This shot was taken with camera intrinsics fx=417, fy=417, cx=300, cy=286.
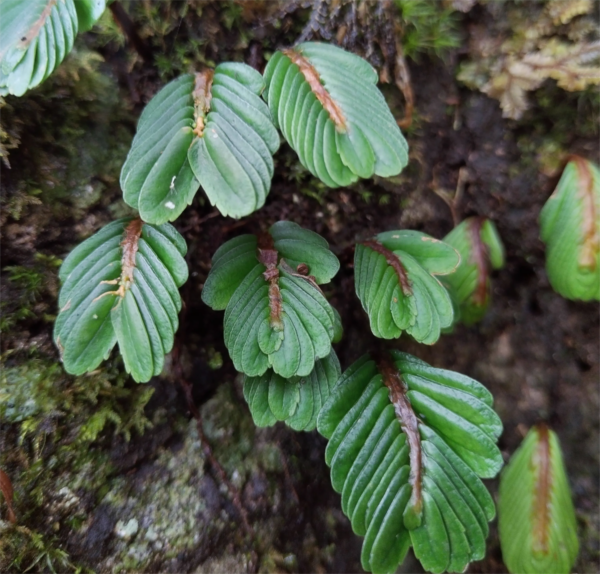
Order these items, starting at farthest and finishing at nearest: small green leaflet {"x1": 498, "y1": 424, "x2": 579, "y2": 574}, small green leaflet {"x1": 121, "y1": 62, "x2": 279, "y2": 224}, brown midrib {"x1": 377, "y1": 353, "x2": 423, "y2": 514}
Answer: small green leaflet {"x1": 498, "y1": 424, "x2": 579, "y2": 574}, brown midrib {"x1": 377, "y1": 353, "x2": 423, "y2": 514}, small green leaflet {"x1": 121, "y1": 62, "x2": 279, "y2": 224}

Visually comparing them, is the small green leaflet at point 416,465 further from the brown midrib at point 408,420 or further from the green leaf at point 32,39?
the green leaf at point 32,39

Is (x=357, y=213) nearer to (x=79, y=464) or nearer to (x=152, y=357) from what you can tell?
(x=152, y=357)

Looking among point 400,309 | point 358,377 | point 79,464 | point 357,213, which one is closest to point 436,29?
point 357,213

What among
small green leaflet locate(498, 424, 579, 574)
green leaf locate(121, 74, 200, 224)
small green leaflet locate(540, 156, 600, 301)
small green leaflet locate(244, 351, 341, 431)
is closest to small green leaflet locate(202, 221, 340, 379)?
small green leaflet locate(244, 351, 341, 431)

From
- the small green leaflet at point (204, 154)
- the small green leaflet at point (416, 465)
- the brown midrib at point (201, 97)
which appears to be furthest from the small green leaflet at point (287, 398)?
the brown midrib at point (201, 97)

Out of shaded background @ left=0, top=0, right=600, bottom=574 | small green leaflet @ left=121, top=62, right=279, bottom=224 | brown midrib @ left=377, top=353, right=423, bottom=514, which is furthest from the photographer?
shaded background @ left=0, top=0, right=600, bottom=574

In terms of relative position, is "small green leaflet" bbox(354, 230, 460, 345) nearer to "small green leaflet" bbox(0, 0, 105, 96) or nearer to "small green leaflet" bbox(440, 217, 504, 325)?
"small green leaflet" bbox(440, 217, 504, 325)
